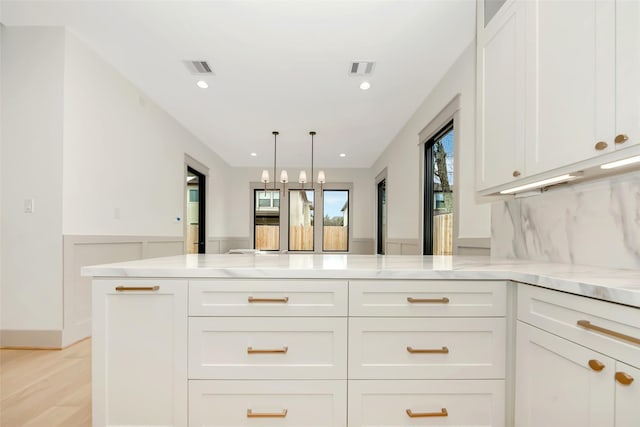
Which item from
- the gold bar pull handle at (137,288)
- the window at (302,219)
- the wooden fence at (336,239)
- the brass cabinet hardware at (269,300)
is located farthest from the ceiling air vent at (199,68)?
the wooden fence at (336,239)

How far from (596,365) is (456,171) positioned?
2.11 meters

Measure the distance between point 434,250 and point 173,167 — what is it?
12.1 ft

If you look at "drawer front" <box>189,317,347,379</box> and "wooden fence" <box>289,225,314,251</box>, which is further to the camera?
"wooden fence" <box>289,225,314,251</box>

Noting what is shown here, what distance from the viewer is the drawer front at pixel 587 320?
2.75 ft

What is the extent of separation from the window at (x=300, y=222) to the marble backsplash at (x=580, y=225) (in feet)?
20.4

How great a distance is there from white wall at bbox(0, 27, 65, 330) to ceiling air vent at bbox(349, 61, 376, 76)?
2436mm

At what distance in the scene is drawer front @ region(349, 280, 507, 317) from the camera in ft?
4.42

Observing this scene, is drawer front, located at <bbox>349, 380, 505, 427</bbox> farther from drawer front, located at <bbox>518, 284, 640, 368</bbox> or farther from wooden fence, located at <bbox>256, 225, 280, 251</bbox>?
wooden fence, located at <bbox>256, 225, 280, 251</bbox>

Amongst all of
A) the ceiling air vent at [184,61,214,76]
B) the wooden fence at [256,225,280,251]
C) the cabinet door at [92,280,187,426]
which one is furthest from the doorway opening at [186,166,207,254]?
the cabinet door at [92,280,187,426]

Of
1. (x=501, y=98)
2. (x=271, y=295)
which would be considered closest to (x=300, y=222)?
(x=501, y=98)

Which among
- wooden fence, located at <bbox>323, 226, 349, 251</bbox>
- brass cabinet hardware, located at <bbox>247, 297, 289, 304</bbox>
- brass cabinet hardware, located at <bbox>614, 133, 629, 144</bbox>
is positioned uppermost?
brass cabinet hardware, located at <bbox>614, 133, 629, 144</bbox>

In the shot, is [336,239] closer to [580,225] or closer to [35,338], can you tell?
[35,338]

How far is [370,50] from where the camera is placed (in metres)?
2.79

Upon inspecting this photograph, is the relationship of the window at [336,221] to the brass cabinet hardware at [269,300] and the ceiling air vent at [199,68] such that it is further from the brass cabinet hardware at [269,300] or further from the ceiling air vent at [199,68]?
the brass cabinet hardware at [269,300]
